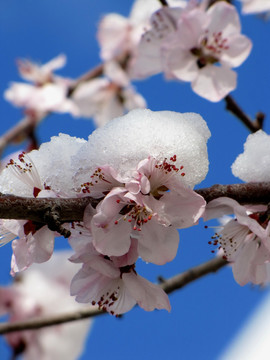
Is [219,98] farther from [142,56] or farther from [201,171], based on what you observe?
[201,171]

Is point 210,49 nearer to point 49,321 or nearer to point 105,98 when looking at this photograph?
point 49,321

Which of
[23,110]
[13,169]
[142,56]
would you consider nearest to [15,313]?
[23,110]

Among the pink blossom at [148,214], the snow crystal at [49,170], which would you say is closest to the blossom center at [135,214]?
the pink blossom at [148,214]

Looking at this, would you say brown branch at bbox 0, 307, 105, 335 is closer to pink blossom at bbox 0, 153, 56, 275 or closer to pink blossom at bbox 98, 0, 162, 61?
pink blossom at bbox 0, 153, 56, 275

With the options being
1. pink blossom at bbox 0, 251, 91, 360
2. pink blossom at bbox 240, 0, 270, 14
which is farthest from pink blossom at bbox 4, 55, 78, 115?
pink blossom at bbox 240, 0, 270, 14

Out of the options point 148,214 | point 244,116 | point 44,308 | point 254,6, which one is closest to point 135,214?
point 148,214

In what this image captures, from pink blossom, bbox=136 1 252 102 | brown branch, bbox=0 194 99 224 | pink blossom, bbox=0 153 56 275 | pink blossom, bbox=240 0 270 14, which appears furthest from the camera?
pink blossom, bbox=240 0 270 14
